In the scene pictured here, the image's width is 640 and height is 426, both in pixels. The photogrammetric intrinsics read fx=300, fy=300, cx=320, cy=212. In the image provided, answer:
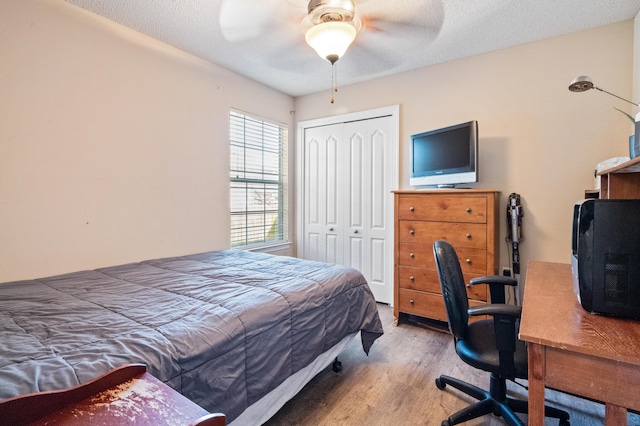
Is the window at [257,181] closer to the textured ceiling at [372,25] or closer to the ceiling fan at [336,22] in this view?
the textured ceiling at [372,25]

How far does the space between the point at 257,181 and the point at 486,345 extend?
2.94 meters

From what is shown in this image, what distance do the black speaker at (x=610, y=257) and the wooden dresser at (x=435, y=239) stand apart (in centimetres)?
136

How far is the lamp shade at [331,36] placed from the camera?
6.23 feet

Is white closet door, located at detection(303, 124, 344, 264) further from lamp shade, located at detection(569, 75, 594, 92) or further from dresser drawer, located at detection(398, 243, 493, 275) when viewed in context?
lamp shade, located at detection(569, 75, 594, 92)

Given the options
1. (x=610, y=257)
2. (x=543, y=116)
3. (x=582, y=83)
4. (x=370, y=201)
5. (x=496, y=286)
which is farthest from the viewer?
(x=370, y=201)

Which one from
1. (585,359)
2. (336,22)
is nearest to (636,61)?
(336,22)

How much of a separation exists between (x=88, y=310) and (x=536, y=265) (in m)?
2.62

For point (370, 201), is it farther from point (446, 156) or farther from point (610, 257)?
point (610, 257)

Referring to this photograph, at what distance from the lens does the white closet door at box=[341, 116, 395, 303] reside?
3.53 meters

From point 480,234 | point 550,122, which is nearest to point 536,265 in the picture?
point 480,234

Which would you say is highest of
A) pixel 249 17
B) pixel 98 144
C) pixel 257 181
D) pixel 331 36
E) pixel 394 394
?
pixel 249 17

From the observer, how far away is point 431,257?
9.08 ft

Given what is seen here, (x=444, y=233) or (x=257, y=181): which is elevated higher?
(x=257, y=181)

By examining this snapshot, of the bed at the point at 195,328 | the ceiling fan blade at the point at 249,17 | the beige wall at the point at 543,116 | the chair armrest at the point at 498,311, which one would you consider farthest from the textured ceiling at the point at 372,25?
the chair armrest at the point at 498,311
